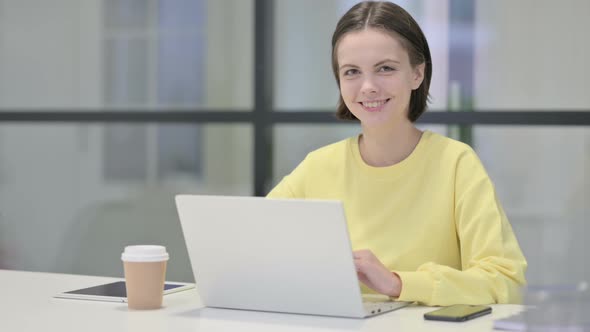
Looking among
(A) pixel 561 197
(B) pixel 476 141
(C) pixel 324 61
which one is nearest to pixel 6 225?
(C) pixel 324 61

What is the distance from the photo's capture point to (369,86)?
6.52 feet

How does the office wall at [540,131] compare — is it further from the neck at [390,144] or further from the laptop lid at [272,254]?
the laptop lid at [272,254]

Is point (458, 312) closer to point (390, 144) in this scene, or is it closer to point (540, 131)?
point (390, 144)

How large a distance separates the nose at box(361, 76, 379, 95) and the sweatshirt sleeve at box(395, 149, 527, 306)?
0.76 feet

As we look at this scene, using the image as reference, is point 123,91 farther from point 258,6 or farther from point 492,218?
point 492,218

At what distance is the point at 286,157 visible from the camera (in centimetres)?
369

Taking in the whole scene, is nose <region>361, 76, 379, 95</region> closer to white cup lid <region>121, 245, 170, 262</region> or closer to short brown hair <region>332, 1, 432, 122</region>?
short brown hair <region>332, 1, 432, 122</region>

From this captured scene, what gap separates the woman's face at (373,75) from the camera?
78.8 inches

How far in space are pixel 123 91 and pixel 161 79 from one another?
18cm

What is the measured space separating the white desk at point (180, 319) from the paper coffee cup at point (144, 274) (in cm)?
2

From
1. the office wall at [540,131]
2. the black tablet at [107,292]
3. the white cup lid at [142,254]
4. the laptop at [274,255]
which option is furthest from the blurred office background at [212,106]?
the white cup lid at [142,254]

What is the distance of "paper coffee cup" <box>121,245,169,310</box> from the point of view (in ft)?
5.37

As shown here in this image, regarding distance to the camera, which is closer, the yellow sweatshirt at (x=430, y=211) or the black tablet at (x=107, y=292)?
the black tablet at (x=107, y=292)

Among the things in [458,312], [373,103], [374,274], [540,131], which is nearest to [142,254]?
[374,274]
